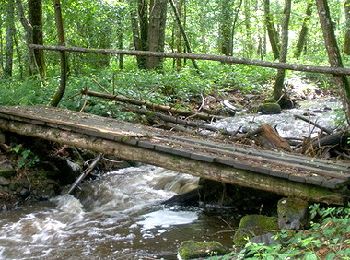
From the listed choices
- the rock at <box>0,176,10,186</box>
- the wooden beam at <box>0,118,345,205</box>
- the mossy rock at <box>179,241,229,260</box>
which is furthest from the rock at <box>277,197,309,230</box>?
the rock at <box>0,176,10,186</box>

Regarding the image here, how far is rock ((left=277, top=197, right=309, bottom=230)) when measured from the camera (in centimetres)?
517

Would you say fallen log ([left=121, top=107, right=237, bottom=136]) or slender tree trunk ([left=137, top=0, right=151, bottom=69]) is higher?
slender tree trunk ([left=137, top=0, right=151, bottom=69])

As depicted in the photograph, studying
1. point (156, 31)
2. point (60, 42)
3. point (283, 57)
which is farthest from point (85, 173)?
point (156, 31)

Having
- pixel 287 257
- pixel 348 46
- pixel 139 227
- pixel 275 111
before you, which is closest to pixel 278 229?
pixel 287 257

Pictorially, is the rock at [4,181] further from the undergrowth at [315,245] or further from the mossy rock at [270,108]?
the mossy rock at [270,108]

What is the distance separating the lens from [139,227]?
6852mm

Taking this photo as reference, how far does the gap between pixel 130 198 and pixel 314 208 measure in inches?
170

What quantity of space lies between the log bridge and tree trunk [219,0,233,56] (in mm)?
15786

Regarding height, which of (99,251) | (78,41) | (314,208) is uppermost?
(78,41)

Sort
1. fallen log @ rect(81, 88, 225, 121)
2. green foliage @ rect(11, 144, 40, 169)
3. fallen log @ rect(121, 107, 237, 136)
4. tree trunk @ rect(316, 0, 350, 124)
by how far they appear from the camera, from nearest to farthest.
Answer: tree trunk @ rect(316, 0, 350, 124), green foliage @ rect(11, 144, 40, 169), fallen log @ rect(121, 107, 237, 136), fallen log @ rect(81, 88, 225, 121)

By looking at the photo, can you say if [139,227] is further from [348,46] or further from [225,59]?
[348,46]

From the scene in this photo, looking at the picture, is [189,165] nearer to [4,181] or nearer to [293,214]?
[293,214]

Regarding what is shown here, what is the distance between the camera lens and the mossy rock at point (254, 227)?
18.1 feet

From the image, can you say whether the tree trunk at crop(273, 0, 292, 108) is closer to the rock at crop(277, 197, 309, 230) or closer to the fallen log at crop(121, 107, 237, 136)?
the fallen log at crop(121, 107, 237, 136)
